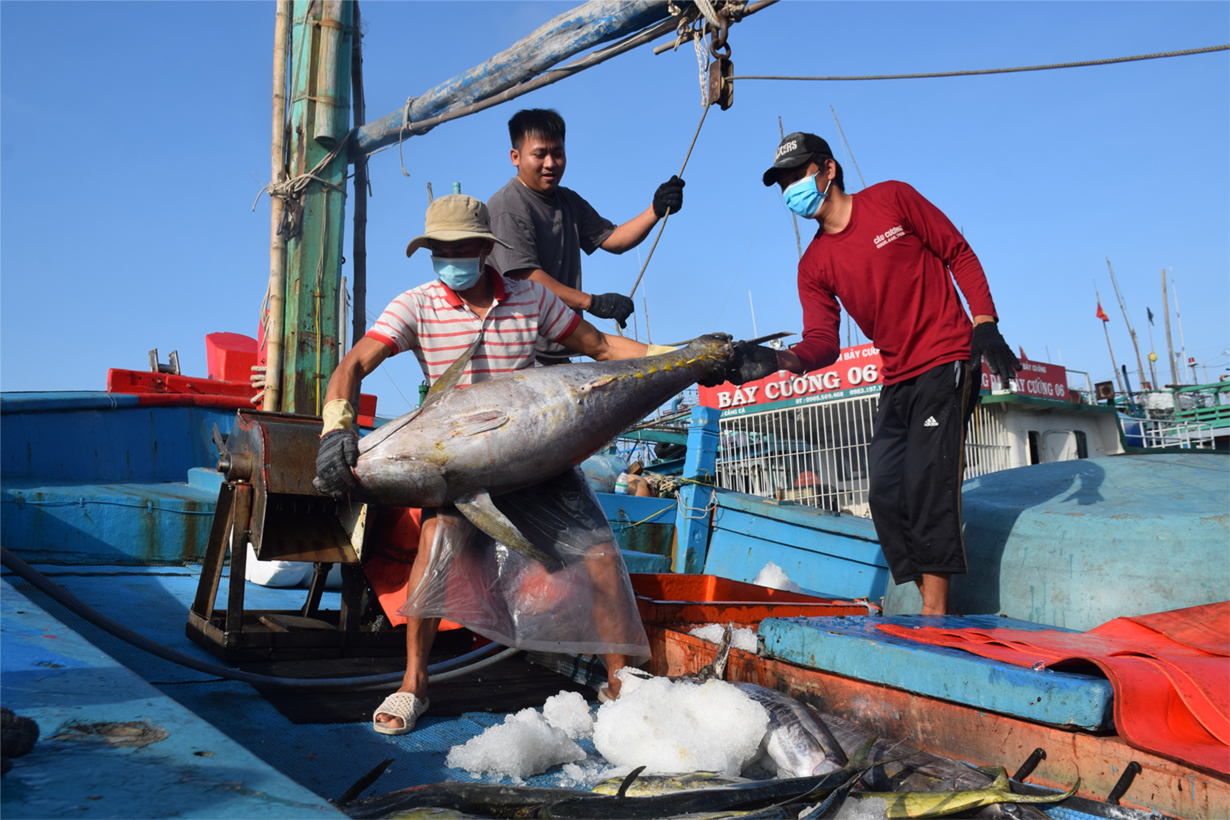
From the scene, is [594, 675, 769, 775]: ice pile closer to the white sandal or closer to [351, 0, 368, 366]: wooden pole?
the white sandal

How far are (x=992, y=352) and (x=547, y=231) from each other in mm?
2141

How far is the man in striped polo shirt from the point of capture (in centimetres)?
273

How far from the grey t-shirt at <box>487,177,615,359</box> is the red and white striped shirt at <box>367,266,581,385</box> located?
18.8 inches

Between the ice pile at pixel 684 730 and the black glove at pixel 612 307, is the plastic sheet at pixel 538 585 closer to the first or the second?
the ice pile at pixel 684 730

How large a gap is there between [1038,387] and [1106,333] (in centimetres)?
2566

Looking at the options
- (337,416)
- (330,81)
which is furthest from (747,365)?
(330,81)

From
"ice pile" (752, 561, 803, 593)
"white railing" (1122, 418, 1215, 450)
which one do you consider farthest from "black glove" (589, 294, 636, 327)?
"white railing" (1122, 418, 1215, 450)

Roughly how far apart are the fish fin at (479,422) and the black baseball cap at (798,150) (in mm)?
2007

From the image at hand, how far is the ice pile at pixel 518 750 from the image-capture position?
212 centimetres

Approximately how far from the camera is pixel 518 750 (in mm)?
2135

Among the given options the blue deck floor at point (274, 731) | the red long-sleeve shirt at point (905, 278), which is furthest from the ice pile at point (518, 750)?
the red long-sleeve shirt at point (905, 278)

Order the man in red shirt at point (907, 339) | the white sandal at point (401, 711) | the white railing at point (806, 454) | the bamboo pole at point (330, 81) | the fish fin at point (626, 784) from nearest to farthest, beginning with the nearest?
1. the fish fin at point (626, 784)
2. the white sandal at point (401, 711)
3. the man in red shirt at point (907, 339)
4. the bamboo pole at point (330, 81)
5. the white railing at point (806, 454)

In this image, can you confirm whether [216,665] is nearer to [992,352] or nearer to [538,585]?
[538,585]

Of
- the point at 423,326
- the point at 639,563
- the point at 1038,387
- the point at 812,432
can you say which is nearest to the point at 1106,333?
the point at 1038,387
